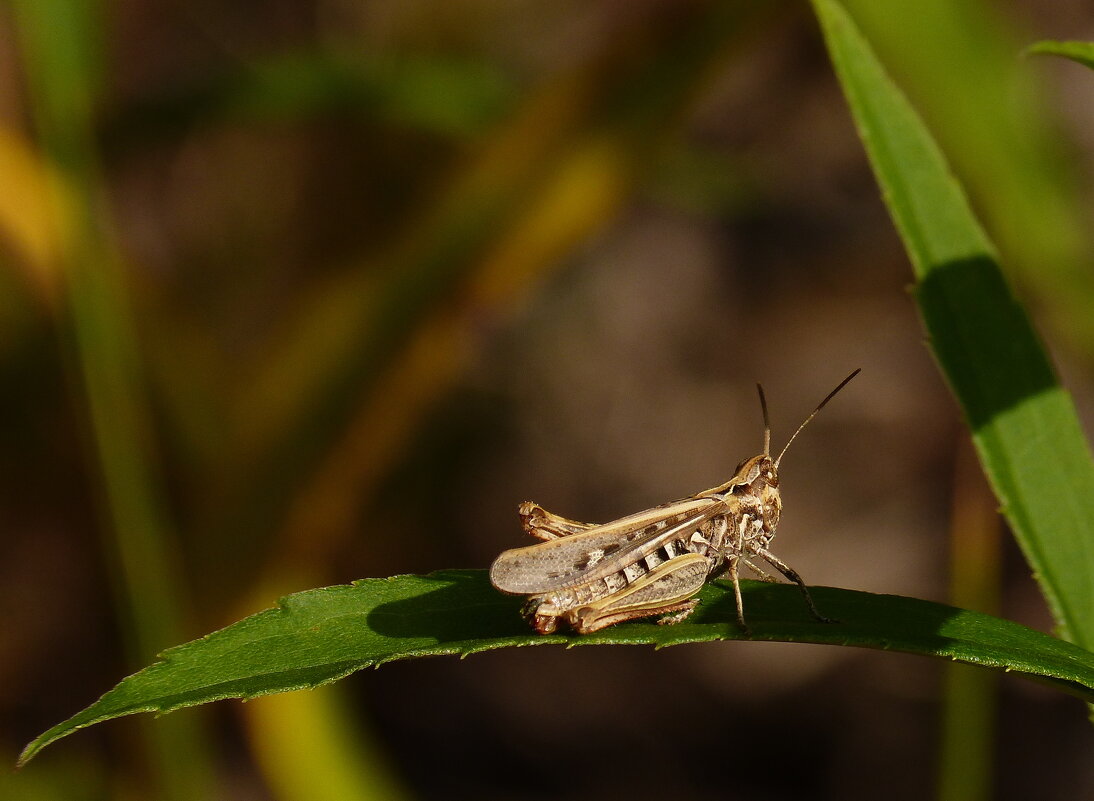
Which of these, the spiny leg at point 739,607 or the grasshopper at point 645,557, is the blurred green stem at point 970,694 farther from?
the spiny leg at point 739,607

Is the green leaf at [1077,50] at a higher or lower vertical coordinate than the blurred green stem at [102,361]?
lower

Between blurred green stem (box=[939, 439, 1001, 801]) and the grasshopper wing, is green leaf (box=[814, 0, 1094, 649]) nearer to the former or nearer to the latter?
blurred green stem (box=[939, 439, 1001, 801])

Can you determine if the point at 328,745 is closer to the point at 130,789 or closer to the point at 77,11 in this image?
the point at 130,789

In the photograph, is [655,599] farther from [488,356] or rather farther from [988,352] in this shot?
[488,356]

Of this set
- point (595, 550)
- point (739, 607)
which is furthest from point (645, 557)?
point (739, 607)

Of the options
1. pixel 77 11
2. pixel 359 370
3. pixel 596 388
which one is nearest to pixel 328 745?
pixel 359 370

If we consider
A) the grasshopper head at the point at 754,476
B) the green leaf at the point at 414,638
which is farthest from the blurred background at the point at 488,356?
the green leaf at the point at 414,638
